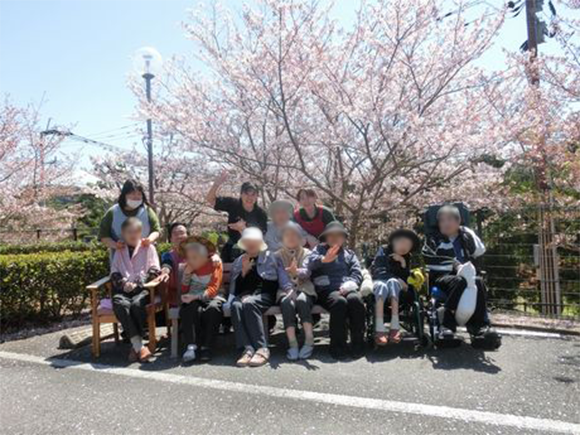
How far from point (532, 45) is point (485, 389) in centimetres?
593

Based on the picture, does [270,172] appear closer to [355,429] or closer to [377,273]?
[377,273]

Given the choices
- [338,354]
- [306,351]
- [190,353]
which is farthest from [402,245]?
[190,353]

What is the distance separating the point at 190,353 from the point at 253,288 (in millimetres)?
798

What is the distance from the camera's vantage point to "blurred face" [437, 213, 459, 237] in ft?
12.8

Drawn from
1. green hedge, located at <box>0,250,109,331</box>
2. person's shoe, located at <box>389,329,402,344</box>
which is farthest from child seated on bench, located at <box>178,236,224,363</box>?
green hedge, located at <box>0,250,109,331</box>

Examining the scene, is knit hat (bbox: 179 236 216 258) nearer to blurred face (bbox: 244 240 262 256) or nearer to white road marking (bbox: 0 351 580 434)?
blurred face (bbox: 244 240 262 256)

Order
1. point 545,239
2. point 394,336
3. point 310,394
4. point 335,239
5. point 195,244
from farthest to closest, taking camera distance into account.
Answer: point 545,239
point 195,244
point 335,239
point 394,336
point 310,394

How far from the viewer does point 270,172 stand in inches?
292

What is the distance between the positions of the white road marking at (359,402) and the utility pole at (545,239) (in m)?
3.33

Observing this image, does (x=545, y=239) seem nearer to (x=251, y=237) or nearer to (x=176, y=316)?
(x=251, y=237)

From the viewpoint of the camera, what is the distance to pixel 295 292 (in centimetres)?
379

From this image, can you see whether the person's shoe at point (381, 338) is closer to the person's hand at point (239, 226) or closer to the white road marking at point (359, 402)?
the white road marking at point (359, 402)

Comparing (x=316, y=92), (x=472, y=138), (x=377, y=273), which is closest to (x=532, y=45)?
(x=472, y=138)

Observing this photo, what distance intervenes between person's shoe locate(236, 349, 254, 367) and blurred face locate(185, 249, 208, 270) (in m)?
0.94
